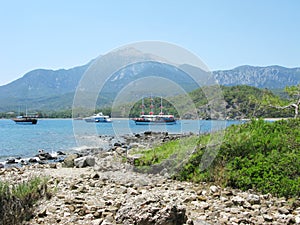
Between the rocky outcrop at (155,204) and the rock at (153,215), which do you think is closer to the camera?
the rock at (153,215)

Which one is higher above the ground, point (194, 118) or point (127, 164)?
point (194, 118)

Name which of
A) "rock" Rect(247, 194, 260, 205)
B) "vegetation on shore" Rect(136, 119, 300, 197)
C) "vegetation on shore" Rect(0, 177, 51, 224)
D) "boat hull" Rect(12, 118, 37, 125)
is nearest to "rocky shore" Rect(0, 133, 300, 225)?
"rock" Rect(247, 194, 260, 205)

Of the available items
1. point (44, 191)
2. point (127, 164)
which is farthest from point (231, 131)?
point (44, 191)

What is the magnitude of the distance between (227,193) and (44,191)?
14.7 feet

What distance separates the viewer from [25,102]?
13725 cm

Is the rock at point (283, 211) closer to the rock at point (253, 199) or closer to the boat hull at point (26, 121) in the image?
the rock at point (253, 199)

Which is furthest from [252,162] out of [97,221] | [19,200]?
[19,200]

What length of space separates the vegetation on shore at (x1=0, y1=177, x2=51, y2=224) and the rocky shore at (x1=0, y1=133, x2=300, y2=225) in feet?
0.62

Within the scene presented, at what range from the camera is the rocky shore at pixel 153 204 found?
5.88 metres

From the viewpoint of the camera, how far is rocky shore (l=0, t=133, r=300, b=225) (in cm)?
588

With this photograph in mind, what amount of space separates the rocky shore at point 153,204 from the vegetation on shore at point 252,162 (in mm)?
379

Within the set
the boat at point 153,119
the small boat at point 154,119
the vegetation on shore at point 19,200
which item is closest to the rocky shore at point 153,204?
the vegetation on shore at point 19,200

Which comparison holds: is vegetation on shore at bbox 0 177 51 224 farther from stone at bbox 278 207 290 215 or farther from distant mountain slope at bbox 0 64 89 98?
distant mountain slope at bbox 0 64 89 98

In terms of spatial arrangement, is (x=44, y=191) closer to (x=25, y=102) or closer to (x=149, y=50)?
(x=149, y=50)
